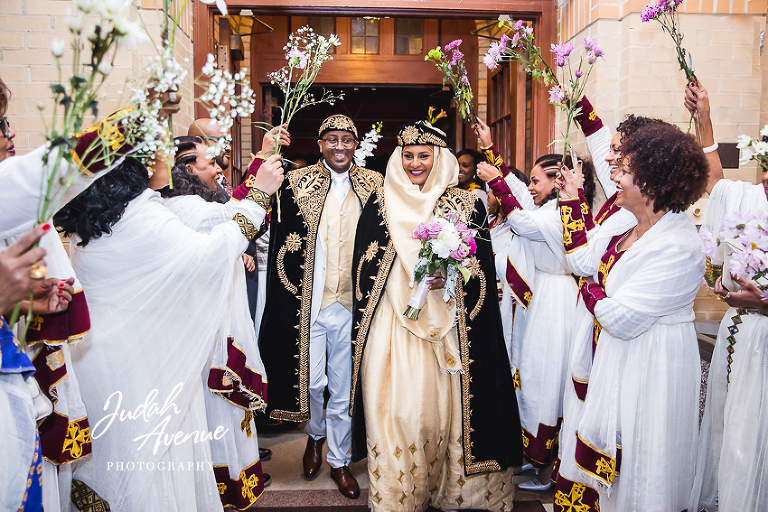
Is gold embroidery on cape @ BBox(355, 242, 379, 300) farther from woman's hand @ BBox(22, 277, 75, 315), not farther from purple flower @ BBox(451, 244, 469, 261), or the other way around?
woman's hand @ BBox(22, 277, 75, 315)

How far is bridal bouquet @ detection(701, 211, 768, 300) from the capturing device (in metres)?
1.96

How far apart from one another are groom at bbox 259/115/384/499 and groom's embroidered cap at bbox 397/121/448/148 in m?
0.38

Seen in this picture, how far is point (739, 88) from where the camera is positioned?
3.92 m

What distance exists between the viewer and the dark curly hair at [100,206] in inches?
81.7

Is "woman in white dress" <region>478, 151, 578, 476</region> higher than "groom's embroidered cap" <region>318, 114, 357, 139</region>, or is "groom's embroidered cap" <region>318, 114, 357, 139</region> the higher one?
"groom's embroidered cap" <region>318, 114, 357, 139</region>

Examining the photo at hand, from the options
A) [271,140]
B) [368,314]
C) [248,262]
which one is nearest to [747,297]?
[368,314]

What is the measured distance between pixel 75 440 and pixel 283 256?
1.65 m

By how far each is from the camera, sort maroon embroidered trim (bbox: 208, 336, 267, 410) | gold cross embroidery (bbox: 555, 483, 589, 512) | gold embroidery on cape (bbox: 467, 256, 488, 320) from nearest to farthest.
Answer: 1. gold cross embroidery (bbox: 555, 483, 589, 512)
2. maroon embroidered trim (bbox: 208, 336, 267, 410)
3. gold embroidery on cape (bbox: 467, 256, 488, 320)

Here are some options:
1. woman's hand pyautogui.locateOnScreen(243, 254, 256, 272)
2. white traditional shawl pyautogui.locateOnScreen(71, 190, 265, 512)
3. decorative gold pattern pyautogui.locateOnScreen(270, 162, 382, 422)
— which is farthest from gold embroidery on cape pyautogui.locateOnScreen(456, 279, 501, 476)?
woman's hand pyautogui.locateOnScreen(243, 254, 256, 272)

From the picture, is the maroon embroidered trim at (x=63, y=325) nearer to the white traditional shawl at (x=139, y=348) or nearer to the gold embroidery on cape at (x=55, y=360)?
the gold embroidery on cape at (x=55, y=360)

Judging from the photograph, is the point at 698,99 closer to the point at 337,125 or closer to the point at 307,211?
the point at 337,125

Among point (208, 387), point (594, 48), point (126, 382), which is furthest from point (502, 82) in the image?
point (126, 382)

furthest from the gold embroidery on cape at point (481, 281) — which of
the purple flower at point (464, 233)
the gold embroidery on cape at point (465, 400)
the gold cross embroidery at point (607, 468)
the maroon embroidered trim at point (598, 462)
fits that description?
the gold cross embroidery at point (607, 468)

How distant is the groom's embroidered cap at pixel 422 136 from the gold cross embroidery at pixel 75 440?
207cm
